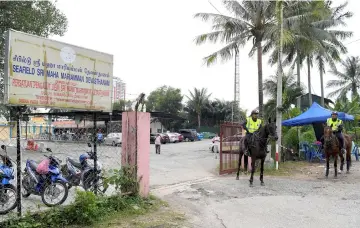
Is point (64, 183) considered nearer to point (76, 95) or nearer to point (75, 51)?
point (76, 95)

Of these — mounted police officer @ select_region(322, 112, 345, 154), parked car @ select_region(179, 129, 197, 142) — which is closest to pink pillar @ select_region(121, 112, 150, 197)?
mounted police officer @ select_region(322, 112, 345, 154)

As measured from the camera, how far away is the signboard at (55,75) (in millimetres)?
5625

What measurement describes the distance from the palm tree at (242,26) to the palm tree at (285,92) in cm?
336

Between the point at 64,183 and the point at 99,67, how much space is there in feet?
8.32

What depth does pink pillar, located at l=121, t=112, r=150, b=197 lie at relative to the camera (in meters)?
7.79

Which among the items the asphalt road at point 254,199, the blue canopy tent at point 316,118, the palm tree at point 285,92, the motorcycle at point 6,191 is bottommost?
the asphalt road at point 254,199

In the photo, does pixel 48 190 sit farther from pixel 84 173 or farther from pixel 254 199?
pixel 254 199

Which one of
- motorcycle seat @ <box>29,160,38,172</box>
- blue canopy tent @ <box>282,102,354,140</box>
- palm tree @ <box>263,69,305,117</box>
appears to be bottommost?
motorcycle seat @ <box>29,160,38,172</box>

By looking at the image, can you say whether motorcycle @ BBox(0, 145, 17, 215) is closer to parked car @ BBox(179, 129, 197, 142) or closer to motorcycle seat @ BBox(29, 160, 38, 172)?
motorcycle seat @ BBox(29, 160, 38, 172)

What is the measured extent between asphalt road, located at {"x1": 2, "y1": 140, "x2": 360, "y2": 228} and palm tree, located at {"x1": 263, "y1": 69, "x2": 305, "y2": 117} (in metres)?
11.3

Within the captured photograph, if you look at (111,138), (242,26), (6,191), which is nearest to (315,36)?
(242,26)

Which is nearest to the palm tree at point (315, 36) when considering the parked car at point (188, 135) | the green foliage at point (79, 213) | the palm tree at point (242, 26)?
the palm tree at point (242, 26)

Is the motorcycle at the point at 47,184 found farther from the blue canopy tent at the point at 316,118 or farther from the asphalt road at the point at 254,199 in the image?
the blue canopy tent at the point at 316,118

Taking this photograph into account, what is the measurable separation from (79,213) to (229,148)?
857 cm
